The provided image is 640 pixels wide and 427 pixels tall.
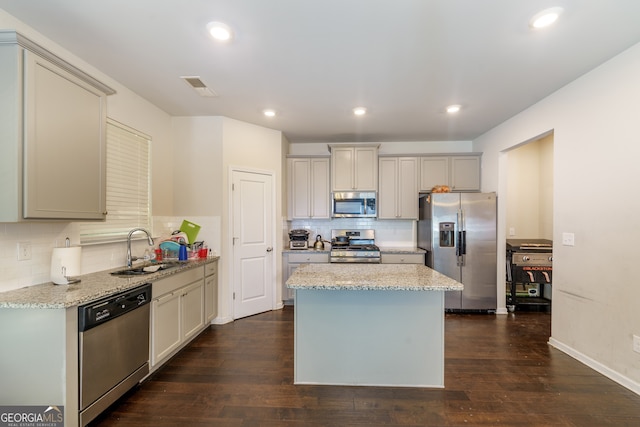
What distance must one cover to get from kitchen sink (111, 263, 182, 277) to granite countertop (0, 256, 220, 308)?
0.10 meters

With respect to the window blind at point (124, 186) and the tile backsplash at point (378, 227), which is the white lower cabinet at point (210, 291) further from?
the tile backsplash at point (378, 227)

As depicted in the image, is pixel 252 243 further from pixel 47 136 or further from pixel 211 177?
pixel 47 136

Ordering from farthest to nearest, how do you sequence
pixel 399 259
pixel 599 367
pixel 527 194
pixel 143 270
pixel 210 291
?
1. pixel 527 194
2. pixel 399 259
3. pixel 210 291
4. pixel 143 270
5. pixel 599 367

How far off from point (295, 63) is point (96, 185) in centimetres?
188

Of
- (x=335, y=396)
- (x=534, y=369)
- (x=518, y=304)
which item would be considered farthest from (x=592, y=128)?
(x=335, y=396)

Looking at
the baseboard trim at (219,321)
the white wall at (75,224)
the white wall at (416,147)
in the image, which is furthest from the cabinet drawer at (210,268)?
Result: the white wall at (416,147)

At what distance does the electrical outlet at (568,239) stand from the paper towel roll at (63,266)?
4334 millimetres

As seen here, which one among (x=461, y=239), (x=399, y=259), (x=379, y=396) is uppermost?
(x=461, y=239)

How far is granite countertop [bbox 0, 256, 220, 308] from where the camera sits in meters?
1.64

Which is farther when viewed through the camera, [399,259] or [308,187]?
[308,187]

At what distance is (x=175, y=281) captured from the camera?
273cm

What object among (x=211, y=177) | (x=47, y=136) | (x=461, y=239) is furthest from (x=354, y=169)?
(x=47, y=136)

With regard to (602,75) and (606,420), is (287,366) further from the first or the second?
(602,75)

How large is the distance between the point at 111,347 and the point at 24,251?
92 cm
